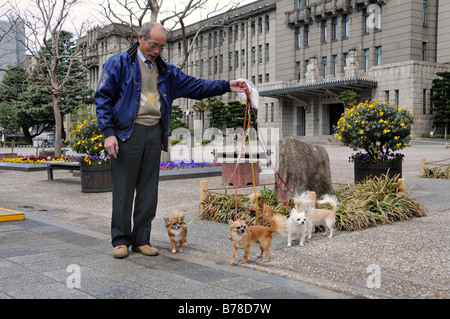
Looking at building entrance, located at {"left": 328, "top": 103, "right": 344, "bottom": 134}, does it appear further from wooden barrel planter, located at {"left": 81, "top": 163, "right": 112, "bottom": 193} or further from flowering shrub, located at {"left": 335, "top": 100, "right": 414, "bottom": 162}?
wooden barrel planter, located at {"left": 81, "top": 163, "right": 112, "bottom": 193}

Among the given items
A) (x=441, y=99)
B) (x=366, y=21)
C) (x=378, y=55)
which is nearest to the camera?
(x=441, y=99)

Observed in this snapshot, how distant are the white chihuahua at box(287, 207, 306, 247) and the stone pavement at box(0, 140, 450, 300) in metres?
0.15

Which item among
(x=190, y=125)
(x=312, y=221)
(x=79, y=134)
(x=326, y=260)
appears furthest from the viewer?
(x=190, y=125)

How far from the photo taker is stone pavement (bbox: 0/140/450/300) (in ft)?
13.1

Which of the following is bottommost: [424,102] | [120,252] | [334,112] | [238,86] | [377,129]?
[120,252]

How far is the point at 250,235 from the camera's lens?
5.01m

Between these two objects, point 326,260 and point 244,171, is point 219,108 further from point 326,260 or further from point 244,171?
point 326,260

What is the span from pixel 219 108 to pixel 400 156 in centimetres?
5516

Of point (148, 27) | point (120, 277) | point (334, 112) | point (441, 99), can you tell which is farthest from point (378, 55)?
point (120, 277)

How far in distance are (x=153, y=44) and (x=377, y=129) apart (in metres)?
7.50

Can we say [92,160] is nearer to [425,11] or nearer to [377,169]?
[377,169]

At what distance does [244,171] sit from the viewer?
515 inches

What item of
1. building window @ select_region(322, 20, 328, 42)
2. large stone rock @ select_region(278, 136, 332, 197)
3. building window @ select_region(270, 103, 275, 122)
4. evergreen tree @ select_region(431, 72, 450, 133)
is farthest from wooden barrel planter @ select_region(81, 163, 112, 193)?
building window @ select_region(270, 103, 275, 122)

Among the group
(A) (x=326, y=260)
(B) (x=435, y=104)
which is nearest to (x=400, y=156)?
(A) (x=326, y=260)
